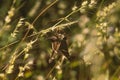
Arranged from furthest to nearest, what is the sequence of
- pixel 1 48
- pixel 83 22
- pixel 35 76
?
pixel 83 22
pixel 35 76
pixel 1 48

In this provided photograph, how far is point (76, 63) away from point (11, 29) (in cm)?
40

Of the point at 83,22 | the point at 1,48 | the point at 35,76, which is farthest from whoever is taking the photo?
the point at 83,22

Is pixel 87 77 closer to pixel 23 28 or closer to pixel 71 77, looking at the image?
pixel 71 77

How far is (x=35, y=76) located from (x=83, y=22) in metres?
0.43

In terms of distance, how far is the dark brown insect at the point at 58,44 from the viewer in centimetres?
155

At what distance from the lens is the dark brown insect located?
1551 mm

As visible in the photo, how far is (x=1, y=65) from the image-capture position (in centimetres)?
167

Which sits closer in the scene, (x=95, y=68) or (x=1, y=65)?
(x=1, y=65)

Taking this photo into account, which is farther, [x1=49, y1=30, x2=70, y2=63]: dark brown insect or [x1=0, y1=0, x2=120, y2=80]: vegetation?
[x1=0, y1=0, x2=120, y2=80]: vegetation

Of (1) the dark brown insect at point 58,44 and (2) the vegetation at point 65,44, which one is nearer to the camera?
(1) the dark brown insect at point 58,44

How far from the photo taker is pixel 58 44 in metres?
1.58

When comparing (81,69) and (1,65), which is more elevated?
(1,65)

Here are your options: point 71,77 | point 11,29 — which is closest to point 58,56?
point 71,77

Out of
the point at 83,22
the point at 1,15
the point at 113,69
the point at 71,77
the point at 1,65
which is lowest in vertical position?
the point at 113,69
